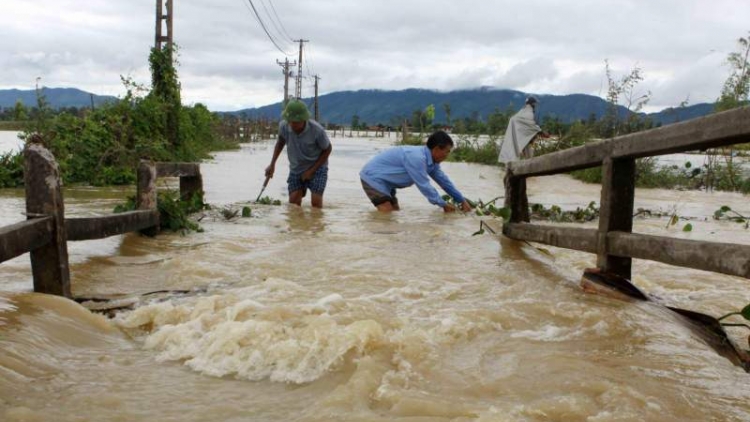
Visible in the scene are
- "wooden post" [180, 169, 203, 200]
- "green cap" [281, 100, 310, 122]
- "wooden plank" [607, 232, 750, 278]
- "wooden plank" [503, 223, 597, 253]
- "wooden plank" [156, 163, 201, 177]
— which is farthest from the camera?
"green cap" [281, 100, 310, 122]

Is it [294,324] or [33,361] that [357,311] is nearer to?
[294,324]

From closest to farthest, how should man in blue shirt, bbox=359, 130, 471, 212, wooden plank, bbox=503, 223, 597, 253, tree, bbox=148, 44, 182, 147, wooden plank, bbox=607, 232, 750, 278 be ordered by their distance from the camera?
1. wooden plank, bbox=607, 232, 750, 278
2. wooden plank, bbox=503, 223, 597, 253
3. man in blue shirt, bbox=359, 130, 471, 212
4. tree, bbox=148, 44, 182, 147

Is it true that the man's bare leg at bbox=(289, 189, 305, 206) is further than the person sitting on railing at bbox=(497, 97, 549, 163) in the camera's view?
No

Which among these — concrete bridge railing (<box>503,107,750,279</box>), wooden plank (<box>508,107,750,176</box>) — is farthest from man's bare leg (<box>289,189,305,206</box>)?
wooden plank (<box>508,107,750,176</box>)

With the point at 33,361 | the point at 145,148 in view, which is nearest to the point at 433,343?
the point at 33,361

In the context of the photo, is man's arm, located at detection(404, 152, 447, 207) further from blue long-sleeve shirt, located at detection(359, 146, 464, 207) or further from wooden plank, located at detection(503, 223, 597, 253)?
wooden plank, located at detection(503, 223, 597, 253)

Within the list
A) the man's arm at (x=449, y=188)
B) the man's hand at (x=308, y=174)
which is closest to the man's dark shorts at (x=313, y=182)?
the man's hand at (x=308, y=174)

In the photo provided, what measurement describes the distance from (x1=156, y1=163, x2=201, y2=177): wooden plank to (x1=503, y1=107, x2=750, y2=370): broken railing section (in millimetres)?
3372

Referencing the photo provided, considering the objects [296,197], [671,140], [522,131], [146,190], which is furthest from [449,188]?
[522,131]

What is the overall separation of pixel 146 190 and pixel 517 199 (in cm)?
332

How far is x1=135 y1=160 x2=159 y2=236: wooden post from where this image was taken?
17.9 feet

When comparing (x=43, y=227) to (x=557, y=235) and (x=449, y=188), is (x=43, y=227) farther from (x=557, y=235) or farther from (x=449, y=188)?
(x=449, y=188)

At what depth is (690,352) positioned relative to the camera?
2586mm

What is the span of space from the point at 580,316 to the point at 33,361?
244 cm
